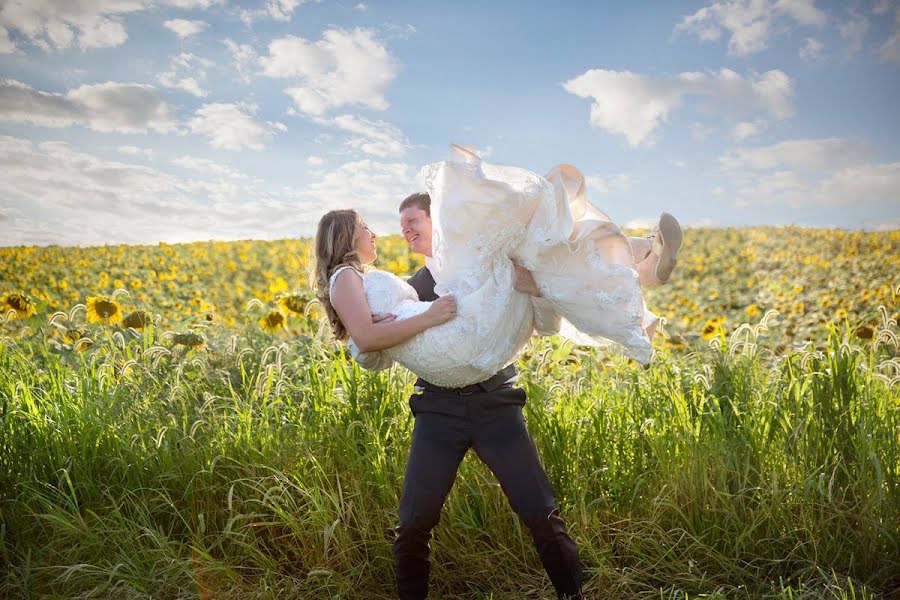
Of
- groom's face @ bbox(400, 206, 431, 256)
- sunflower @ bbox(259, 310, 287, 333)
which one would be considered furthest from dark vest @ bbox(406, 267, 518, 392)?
sunflower @ bbox(259, 310, 287, 333)

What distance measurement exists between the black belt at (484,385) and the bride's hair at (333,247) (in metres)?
0.55

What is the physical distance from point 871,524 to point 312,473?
2.55 metres

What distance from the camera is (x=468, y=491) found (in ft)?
10.8

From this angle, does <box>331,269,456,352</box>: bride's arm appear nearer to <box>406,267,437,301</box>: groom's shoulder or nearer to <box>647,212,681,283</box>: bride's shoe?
<box>406,267,437,301</box>: groom's shoulder

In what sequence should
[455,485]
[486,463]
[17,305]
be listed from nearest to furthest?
[486,463] < [455,485] < [17,305]

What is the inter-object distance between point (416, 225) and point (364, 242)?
24 centimetres

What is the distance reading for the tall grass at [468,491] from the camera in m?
2.98

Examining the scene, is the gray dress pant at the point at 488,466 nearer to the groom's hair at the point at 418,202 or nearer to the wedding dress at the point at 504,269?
the wedding dress at the point at 504,269

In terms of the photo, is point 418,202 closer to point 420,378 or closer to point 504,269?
point 504,269

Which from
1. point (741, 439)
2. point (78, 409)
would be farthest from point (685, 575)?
point (78, 409)

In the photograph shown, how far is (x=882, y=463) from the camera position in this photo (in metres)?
3.13

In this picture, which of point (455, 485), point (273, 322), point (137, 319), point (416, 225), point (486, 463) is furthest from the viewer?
point (137, 319)

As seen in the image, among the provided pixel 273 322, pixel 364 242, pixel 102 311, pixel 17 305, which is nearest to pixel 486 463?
pixel 364 242

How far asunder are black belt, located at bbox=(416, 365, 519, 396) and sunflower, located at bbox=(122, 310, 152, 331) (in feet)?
9.95
